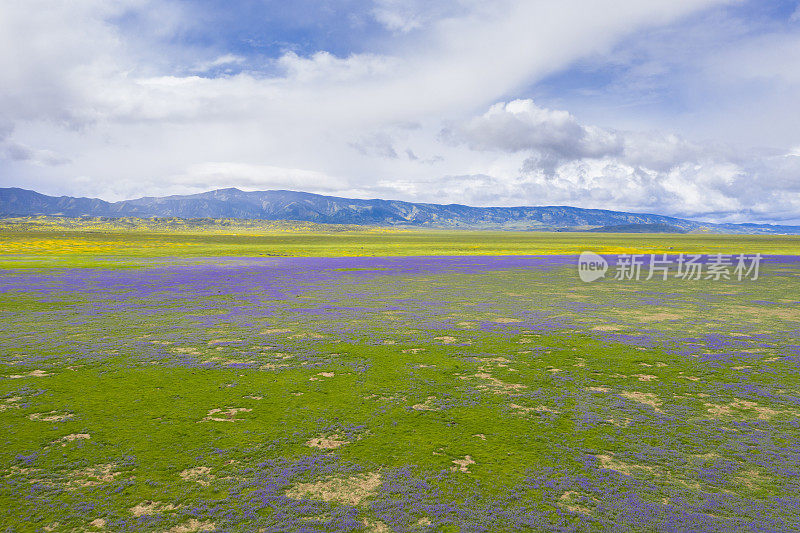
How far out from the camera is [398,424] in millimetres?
10203

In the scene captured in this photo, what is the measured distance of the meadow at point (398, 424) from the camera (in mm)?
7090

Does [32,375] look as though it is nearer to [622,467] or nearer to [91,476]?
[91,476]

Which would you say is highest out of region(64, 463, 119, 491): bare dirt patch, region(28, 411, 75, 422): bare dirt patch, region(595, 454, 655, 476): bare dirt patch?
region(595, 454, 655, 476): bare dirt patch

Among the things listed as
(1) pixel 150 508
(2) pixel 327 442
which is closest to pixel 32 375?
(1) pixel 150 508

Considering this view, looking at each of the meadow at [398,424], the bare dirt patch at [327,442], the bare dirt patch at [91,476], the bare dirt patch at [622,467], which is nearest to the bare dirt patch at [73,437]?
the meadow at [398,424]

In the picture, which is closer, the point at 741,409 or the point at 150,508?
the point at 150,508

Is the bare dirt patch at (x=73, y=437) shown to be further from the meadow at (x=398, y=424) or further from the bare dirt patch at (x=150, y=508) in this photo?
the bare dirt patch at (x=150, y=508)

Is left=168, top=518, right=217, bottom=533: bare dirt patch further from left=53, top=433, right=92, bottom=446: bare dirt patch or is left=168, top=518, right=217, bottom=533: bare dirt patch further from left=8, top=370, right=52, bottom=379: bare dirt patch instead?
left=8, top=370, right=52, bottom=379: bare dirt patch

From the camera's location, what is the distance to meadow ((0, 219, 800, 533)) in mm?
7090

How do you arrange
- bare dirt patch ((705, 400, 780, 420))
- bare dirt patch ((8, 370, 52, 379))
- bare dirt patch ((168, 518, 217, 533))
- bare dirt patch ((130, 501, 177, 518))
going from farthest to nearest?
bare dirt patch ((8, 370, 52, 379)) < bare dirt patch ((705, 400, 780, 420)) < bare dirt patch ((130, 501, 177, 518)) < bare dirt patch ((168, 518, 217, 533))

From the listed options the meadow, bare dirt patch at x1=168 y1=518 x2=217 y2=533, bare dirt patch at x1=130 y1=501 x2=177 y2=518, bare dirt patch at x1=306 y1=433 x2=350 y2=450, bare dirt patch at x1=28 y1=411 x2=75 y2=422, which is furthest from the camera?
bare dirt patch at x1=28 y1=411 x2=75 y2=422

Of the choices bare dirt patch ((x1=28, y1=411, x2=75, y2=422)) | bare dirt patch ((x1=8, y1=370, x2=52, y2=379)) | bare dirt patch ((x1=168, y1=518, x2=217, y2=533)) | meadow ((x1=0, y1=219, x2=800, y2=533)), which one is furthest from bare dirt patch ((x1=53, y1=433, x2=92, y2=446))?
bare dirt patch ((x1=8, y1=370, x2=52, y2=379))

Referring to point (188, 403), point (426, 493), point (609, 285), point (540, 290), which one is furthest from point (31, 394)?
point (609, 285)

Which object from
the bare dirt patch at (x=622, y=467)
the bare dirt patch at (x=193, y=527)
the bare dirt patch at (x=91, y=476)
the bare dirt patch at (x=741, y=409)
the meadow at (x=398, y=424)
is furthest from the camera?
the bare dirt patch at (x=741, y=409)
